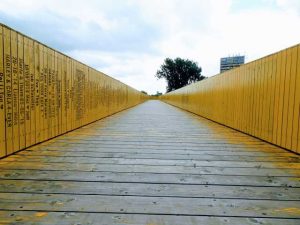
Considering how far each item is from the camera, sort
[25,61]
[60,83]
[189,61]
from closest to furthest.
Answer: [25,61] < [60,83] < [189,61]

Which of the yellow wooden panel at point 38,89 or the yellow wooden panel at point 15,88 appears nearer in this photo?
the yellow wooden panel at point 15,88

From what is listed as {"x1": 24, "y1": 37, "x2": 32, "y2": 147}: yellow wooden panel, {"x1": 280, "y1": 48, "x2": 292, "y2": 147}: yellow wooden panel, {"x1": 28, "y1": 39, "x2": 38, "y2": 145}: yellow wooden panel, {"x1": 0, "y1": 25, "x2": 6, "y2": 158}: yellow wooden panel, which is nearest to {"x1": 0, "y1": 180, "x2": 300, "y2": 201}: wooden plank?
{"x1": 0, "y1": 25, "x2": 6, "y2": 158}: yellow wooden panel

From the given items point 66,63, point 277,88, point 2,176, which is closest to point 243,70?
point 277,88

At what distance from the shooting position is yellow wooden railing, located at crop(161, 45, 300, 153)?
407 cm

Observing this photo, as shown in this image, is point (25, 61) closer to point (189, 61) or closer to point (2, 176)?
point (2, 176)

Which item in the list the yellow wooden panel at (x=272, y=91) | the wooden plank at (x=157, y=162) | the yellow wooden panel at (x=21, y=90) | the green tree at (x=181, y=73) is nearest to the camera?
the wooden plank at (x=157, y=162)

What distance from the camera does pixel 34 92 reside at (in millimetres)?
4348

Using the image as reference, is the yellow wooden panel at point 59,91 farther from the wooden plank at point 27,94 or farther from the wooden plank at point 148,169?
the wooden plank at point 148,169

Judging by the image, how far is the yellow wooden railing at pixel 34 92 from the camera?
352 cm

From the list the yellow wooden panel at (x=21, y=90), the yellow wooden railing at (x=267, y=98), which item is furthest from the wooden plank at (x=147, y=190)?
the yellow wooden railing at (x=267, y=98)

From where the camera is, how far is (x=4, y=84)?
136 inches

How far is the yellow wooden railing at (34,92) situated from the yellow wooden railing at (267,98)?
4388mm

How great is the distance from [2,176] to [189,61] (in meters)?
72.8

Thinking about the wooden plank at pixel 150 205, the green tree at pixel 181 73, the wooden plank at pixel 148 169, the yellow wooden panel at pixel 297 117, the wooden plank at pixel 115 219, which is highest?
the green tree at pixel 181 73
